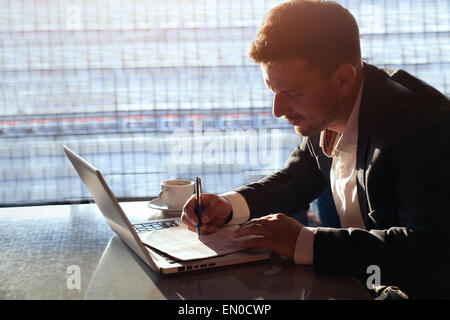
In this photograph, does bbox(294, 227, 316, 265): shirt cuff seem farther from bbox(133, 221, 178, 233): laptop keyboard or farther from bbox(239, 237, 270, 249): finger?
bbox(133, 221, 178, 233): laptop keyboard

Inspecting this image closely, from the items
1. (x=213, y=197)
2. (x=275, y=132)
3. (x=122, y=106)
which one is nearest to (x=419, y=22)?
(x=275, y=132)

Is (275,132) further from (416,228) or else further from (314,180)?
(416,228)

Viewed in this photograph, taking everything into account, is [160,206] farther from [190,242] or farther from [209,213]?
[190,242]

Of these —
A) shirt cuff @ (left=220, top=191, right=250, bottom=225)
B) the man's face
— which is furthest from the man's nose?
shirt cuff @ (left=220, top=191, right=250, bottom=225)

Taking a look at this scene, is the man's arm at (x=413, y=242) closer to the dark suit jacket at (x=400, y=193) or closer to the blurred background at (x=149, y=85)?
the dark suit jacket at (x=400, y=193)

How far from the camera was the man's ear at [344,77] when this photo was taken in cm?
121

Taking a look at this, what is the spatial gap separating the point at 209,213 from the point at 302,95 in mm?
348

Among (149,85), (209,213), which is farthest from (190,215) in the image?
(149,85)

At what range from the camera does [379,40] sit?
274 cm

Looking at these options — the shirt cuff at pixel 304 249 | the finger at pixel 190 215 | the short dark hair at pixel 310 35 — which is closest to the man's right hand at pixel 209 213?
the finger at pixel 190 215

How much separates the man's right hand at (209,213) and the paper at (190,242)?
0.02 metres

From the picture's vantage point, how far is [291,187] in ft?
4.78

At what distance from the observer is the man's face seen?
1169 mm

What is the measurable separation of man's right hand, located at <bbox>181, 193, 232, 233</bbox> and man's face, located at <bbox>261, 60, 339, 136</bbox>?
25cm
